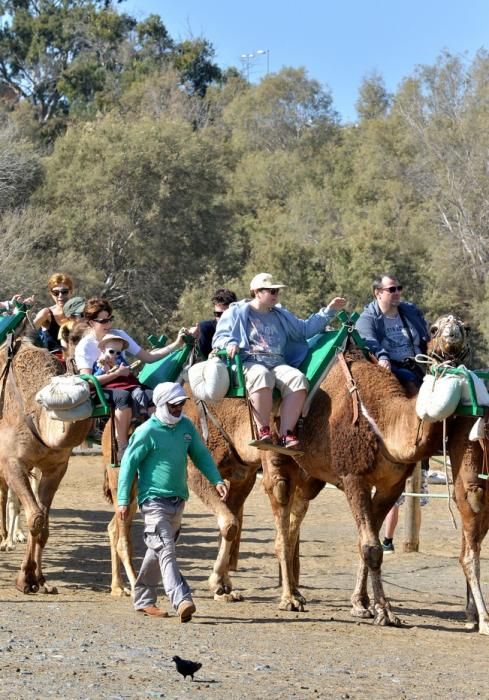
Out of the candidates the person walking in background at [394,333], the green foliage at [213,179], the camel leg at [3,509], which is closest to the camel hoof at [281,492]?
the person walking in background at [394,333]

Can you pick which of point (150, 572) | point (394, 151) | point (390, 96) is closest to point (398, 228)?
point (394, 151)

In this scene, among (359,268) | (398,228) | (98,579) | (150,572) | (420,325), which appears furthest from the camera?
(398,228)

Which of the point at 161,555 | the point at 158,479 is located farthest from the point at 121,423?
the point at 161,555

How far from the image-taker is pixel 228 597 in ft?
38.3

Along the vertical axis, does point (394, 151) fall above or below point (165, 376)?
above

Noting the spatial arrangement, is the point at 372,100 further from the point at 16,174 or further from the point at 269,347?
the point at 269,347

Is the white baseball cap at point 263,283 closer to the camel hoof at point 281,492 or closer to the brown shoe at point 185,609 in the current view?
the camel hoof at point 281,492

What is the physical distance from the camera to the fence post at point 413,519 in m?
16.1

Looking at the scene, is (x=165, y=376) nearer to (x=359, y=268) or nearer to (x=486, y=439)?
(x=486, y=439)

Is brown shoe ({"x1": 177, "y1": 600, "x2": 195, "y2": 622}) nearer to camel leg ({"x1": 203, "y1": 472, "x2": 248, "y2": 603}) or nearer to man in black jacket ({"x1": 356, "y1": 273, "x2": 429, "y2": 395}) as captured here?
camel leg ({"x1": 203, "y1": 472, "x2": 248, "y2": 603})

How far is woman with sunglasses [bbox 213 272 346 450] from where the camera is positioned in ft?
36.7

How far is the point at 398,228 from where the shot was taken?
62.5m

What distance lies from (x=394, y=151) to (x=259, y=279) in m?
63.4

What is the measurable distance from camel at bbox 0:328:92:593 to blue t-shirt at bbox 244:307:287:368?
157 centimetres
